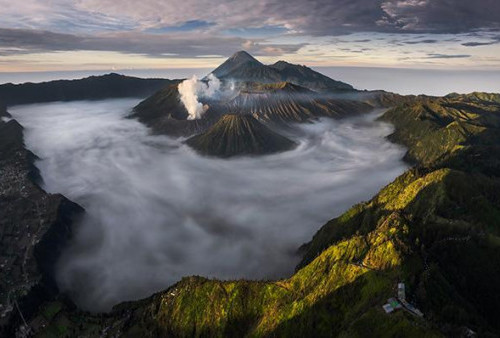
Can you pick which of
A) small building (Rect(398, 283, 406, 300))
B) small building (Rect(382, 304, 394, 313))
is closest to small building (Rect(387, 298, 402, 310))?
small building (Rect(382, 304, 394, 313))

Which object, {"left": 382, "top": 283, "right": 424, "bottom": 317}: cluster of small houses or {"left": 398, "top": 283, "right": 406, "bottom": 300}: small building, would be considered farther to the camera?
{"left": 398, "top": 283, "right": 406, "bottom": 300}: small building

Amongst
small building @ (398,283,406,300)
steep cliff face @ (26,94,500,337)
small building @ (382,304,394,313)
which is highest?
small building @ (398,283,406,300)

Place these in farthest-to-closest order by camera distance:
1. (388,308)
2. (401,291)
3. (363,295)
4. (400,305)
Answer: (363,295)
(401,291)
(400,305)
(388,308)

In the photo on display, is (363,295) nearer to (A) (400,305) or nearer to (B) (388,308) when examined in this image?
(A) (400,305)

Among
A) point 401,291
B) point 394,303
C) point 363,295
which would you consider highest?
point 401,291

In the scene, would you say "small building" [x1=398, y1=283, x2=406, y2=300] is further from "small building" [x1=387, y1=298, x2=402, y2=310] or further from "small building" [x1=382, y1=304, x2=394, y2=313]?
"small building" [x1=382, y1=304, x2=394, y2=313]

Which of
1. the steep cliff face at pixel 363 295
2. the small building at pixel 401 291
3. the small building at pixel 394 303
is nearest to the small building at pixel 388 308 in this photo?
the small building at pixel 394 303

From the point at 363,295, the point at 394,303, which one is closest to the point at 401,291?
the point at 394,303

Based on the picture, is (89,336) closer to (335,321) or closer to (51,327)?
(51,327)

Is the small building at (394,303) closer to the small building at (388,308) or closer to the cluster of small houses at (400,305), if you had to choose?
the cluster of small houses at (400,305)
